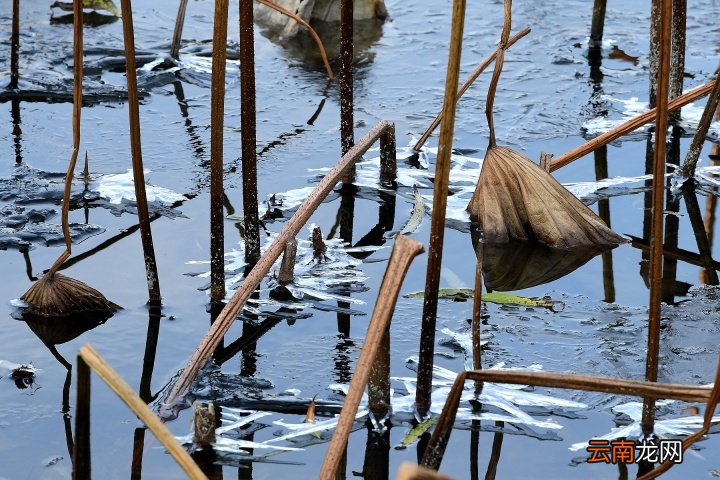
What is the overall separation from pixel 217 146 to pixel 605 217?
1.47 m

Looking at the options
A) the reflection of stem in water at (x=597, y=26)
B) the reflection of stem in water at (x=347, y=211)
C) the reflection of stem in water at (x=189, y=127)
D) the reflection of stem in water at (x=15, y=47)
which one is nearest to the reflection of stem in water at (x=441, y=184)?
the reflection of stem in water at (x=347, y=211)

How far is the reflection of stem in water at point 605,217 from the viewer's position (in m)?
2.83

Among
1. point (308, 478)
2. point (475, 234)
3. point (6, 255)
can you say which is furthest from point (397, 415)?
point (6, 255)

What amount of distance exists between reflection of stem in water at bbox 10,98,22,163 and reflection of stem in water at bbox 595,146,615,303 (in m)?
2.08

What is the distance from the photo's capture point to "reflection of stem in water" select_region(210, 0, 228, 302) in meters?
2.32

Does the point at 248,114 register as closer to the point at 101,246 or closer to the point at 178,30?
the point at 101,246

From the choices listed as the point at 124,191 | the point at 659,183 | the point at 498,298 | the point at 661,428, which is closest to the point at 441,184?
the point at 659,183

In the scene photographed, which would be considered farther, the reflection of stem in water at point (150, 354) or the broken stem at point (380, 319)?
the reflection of stem in water at point (150, 354)

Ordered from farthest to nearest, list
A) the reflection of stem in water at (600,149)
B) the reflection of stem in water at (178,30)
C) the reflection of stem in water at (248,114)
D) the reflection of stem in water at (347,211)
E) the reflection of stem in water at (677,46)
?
the reflection of stem in water at (178,30)
the reflection of stem in water at (677,46)
the reflection of stem in water at (347,211)
the reflection of stem in water at (600,149)
the reflection of stem in water at (248,114)

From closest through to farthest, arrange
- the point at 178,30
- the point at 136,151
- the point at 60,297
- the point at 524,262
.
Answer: the point at 136,151
the point at 60,297
the point at 524,262
the point at 178,30

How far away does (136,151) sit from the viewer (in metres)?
2.37

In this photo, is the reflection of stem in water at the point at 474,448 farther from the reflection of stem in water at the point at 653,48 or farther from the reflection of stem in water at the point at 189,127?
the reflection of stem in water at the point at 653,48

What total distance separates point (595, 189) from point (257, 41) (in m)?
2.29

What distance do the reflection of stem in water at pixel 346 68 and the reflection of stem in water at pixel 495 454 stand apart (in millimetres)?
1393
